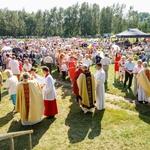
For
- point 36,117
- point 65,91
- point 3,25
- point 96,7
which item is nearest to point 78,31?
point 96,7

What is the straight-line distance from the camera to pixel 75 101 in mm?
9180

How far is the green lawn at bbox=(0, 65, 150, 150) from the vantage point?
581cm

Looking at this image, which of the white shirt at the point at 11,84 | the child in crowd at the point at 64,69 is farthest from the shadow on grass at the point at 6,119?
the child in crowd at the point at 64,69

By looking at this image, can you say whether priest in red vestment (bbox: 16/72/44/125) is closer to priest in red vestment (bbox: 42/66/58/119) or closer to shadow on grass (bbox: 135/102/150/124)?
priest in red vestment (bbox: 42/66/58/119)

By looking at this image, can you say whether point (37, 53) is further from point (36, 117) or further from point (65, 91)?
point (36, 117)

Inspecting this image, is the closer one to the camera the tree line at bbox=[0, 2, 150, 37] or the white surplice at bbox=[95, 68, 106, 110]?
the white surplice at bbox=[95, 68, 106, 110]

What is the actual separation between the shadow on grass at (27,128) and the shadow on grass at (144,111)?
320 centimetres

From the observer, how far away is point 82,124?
6980 mm

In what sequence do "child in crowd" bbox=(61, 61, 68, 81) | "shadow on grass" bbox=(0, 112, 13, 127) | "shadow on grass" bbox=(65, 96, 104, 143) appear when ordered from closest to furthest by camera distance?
"shadow on grass" bbox=(65, 96, 104, 143) → "shadow on grass" bbox=(0, 112, 13, 127) → "child in crowd" bbox=(61, 61, 68, 81)

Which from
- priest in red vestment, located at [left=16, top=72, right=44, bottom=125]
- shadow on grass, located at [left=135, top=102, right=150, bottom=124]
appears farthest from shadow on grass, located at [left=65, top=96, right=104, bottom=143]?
shadow on grass, located at [left=135, top=102, right=150, bottom=124]

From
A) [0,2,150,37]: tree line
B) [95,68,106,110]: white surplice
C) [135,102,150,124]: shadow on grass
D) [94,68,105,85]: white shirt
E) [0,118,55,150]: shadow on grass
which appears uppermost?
[0,2,150,37]: tree line

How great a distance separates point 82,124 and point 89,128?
36cm

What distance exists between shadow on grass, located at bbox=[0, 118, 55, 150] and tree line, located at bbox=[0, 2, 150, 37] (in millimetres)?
58399

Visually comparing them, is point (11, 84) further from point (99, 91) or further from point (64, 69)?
point (64, 69)
